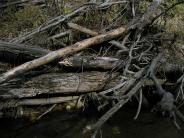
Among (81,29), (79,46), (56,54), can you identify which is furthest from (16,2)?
(56,54)

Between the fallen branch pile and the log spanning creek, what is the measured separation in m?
0.22

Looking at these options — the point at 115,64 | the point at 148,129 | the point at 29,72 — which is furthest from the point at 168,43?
the point at 29,72

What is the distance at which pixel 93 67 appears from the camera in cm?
761

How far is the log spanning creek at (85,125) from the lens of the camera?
22.4ft

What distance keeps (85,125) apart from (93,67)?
113 cm

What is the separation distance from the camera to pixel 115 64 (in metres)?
7.66

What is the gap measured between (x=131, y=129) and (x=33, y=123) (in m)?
1.75

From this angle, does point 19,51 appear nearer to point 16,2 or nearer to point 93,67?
point 93,67

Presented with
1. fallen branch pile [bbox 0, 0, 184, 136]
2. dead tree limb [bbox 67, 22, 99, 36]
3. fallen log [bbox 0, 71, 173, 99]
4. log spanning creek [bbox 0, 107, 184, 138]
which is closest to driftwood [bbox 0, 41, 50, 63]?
fallen branch pile [bbox 0, 0, 184, 136]

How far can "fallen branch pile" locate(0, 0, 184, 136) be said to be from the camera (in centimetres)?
709

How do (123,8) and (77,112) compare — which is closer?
(77,112)

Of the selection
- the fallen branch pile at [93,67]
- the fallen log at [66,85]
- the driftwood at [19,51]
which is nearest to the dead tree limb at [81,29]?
the fallen branch pile at [93,67]

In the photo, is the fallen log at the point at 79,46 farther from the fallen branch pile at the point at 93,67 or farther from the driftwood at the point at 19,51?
the driftwood at the point at 19,51

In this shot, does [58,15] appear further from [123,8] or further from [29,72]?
[29,72]
